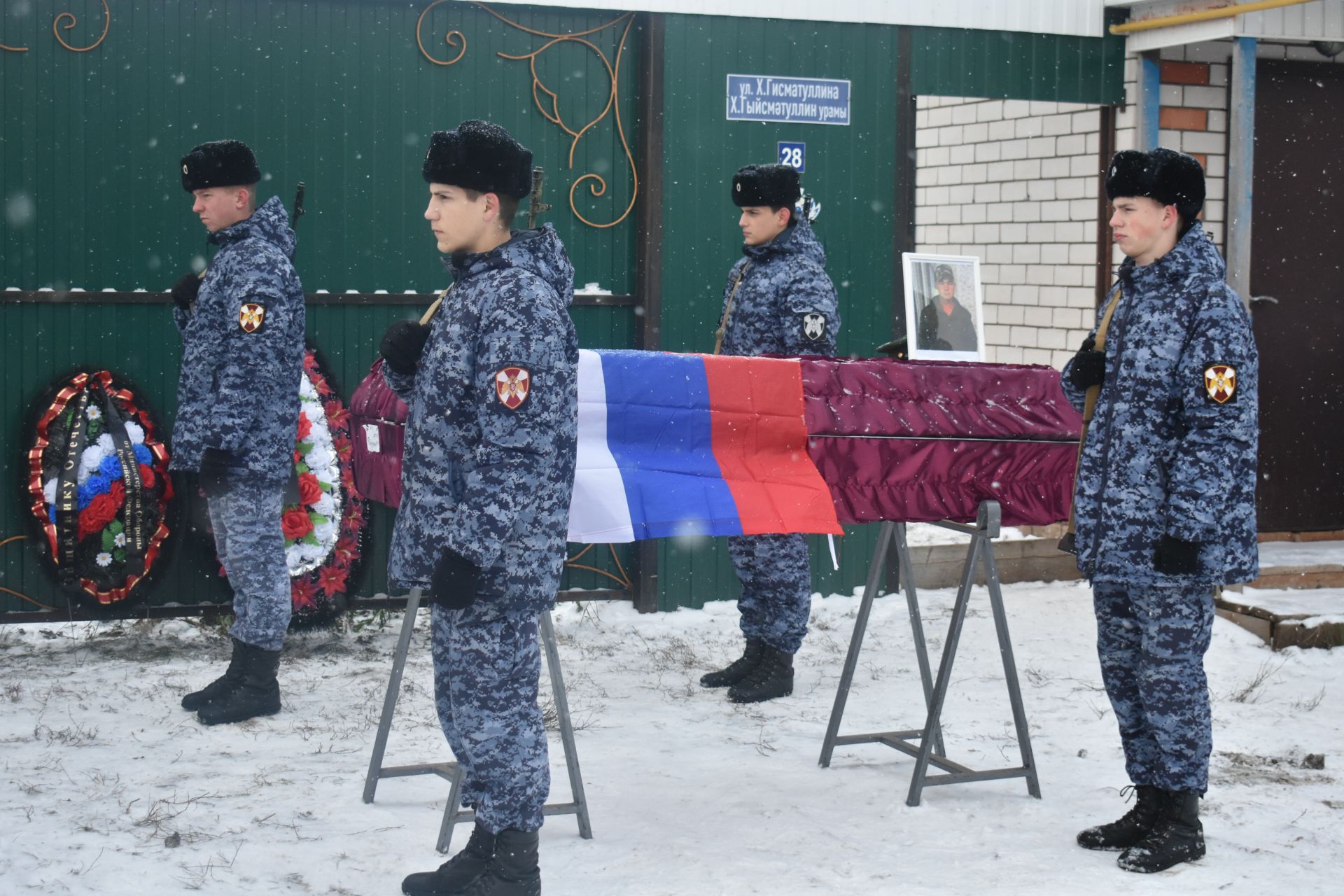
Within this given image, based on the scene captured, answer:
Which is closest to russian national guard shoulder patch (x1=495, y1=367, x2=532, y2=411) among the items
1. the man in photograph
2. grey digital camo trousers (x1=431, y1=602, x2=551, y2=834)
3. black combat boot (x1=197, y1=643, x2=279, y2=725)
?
grey digital camo trousers (x1=431, y1=602, x2=551, y2=834)

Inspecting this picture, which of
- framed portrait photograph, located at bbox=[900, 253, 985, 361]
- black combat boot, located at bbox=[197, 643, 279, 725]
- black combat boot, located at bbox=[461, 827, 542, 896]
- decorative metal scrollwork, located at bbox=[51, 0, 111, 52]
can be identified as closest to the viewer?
black combat boot, located at bbox=[461, 827, 542, 896]

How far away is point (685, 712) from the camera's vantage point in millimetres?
6160

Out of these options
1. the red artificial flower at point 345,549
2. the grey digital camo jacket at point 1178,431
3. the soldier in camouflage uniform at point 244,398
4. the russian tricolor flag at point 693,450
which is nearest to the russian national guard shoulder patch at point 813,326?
the russian tricolor flag at point 693,450

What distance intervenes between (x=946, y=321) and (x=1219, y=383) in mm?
1310

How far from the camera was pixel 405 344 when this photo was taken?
13.3ft

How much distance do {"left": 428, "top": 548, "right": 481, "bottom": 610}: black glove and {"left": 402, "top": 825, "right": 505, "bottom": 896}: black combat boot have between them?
0.70 metres

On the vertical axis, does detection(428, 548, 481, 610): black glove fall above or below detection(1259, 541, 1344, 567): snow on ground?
above

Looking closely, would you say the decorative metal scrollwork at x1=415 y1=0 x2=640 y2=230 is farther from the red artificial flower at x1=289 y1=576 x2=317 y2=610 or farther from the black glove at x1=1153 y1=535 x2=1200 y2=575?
the black glove at x1=1153 y1=535 x2=1200 y2=575

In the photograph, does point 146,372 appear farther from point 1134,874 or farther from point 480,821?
point 1134,874

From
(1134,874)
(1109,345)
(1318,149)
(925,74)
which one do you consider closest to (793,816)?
(1134,874)

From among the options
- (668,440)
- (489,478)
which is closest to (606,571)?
(668,440)

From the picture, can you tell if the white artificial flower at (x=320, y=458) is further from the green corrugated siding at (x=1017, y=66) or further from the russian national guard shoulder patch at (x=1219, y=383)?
the russian national guard shoulder patch at (x=1219, y=383)

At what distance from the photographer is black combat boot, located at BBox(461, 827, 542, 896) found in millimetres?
4035

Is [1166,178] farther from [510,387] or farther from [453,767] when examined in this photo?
[453,767]
